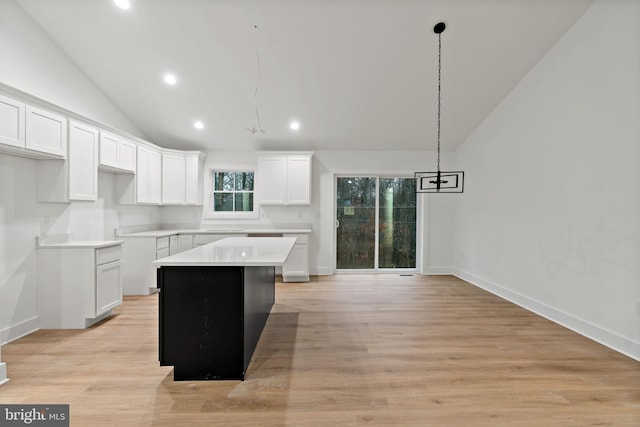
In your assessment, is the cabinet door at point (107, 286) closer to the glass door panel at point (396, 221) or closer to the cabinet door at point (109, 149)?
the cabinet door at point (109, 149)

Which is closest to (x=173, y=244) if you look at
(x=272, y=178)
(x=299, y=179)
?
(x=272, y=178)

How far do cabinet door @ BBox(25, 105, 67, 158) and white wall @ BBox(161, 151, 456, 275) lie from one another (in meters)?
2.68

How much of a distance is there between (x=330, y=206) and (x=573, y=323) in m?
3.81

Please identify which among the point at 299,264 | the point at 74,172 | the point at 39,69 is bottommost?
the point at 299,264

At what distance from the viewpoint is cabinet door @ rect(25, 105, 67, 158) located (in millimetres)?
2678

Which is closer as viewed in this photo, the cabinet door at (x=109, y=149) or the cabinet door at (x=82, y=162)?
the cabinet door at (x=82, y=162)

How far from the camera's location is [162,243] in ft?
14.9

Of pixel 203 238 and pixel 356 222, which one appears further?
pixel 356 222

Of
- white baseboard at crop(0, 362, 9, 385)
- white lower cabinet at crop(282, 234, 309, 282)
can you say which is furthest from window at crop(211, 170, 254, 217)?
white baseboard at crop(0, 362, 9, 385)

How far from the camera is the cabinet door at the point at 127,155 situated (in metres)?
4.02

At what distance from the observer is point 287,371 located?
7.49 feet

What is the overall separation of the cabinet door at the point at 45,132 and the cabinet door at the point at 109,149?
547 mm

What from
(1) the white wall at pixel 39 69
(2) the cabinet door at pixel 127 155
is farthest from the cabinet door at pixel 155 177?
(1) the white wall at pixel 39 69

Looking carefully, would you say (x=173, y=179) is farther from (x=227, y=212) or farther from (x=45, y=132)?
(x=45, y=132)
